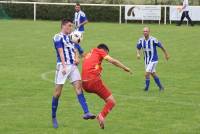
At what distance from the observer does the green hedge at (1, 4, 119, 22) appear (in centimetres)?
4912

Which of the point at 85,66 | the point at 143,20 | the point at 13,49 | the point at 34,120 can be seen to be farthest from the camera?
the point at 143,20

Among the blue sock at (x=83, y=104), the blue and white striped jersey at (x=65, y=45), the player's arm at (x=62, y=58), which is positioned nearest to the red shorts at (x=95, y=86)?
the blue sock at (x=83, y=104)

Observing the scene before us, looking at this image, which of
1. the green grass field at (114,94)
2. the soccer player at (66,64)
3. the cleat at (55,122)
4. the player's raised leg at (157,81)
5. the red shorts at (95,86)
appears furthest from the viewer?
the player's raised leg at (157,81)

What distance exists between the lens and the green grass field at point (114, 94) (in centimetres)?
1237

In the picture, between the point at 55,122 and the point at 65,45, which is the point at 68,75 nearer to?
the point at 65,45

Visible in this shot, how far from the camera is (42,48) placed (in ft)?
96.3

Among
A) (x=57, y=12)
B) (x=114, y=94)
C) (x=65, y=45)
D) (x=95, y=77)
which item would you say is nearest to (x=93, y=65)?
(x=95, y=77)

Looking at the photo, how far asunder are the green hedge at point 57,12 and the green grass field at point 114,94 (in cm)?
1695

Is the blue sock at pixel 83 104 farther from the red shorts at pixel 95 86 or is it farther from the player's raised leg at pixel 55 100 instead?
the player's raised leg at pixel 55 100

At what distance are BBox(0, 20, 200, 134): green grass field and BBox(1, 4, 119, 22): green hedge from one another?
16.9m

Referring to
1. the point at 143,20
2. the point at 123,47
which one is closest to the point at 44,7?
the point at 143,20

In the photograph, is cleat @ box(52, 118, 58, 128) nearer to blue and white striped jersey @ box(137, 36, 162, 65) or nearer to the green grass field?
the green grass field

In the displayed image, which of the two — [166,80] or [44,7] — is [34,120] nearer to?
[166,80]

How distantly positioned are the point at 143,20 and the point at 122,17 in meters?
1.99
